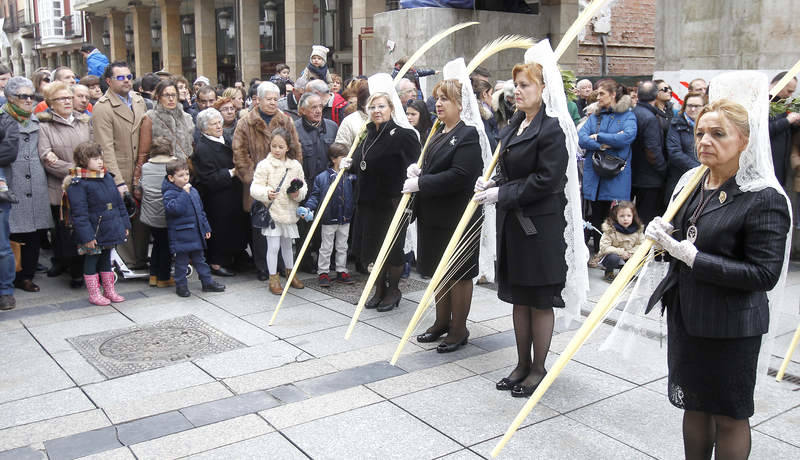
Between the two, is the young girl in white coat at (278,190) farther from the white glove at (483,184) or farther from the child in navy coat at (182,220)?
the white glove at (483,184)

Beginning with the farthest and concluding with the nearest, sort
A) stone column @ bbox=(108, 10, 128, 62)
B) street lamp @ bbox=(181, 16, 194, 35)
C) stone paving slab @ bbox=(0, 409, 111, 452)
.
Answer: stone column @ bbox=(108, 10, 128, 62)
street lamp @ bbox=(181, 16, 194, 35)
stone paving slab @ bbox=(0, 409, 111, 452)

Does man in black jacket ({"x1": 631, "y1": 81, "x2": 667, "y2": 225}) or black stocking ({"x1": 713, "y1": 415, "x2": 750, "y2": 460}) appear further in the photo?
man in black jacket ({"x1": 631, "y1": 81, "x2": 667, "y2": 225})

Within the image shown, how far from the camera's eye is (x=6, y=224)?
6.87 m

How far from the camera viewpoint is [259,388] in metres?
4.91

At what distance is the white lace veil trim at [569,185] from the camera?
4.47 meters

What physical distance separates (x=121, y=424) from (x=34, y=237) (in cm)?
397

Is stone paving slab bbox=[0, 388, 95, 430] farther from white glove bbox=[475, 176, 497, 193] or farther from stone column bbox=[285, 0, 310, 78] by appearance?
stone column bbox=[285, 0, 310, 78]

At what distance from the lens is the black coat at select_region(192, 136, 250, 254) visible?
7859 millimetres

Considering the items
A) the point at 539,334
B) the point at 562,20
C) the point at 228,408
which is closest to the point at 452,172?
the point at 539,334

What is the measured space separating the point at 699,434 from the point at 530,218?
176 centimetres

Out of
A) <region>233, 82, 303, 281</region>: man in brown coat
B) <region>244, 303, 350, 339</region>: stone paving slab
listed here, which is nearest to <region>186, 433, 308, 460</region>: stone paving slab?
<region>244, 303, 350, 339</region>: stone paving slab

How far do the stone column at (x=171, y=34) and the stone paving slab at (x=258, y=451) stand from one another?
977 inches

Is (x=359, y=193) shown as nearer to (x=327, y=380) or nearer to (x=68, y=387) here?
(x=327, y=380)

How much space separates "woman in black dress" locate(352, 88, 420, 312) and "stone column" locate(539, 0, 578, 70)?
22.5ft
